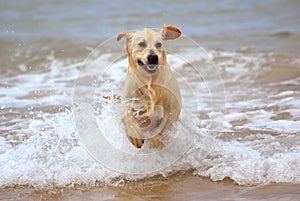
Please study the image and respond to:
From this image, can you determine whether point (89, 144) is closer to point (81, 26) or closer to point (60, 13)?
point (81, 26)

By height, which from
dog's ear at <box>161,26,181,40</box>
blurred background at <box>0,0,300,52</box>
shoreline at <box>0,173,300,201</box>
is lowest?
shoreline at <box>0,173,300,201</box>

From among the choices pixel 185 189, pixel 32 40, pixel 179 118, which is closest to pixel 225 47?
pixel 32 40

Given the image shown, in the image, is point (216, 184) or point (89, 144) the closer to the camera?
point (216, 184)

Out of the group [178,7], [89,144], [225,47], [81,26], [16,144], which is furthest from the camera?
[178,7]

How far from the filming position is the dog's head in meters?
4.10

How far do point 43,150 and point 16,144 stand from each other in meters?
0.64

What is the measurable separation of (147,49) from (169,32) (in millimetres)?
348

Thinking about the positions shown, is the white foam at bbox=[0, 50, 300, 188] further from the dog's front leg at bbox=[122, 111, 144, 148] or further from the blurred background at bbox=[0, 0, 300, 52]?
the blurred background at bbox=[0, 0, 300, 52]

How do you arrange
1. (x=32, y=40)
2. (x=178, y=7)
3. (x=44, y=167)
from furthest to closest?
(x=178, y=7)
(x=32, y=40)
(x=44, y=167)

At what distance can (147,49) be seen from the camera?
4.12 m

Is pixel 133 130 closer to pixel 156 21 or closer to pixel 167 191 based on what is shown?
pixel 167 191

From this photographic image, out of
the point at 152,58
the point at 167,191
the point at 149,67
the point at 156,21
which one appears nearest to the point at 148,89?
the point at 149,67

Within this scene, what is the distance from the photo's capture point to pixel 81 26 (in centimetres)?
1426

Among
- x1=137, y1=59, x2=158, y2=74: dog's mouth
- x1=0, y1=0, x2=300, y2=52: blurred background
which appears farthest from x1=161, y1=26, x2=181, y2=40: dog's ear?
x1=0, y1=0, x2=300, y2=52: blurred background
